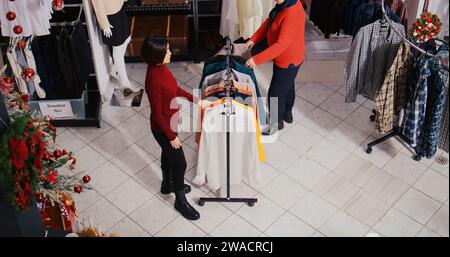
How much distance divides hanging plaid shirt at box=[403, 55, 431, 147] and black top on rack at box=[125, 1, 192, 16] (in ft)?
9.16

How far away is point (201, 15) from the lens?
21.6 ft

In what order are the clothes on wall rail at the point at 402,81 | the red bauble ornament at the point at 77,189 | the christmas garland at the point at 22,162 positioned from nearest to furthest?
the christmas garland at the point at 22,162
the red bauble ornament at the point at 77,189
the clothes on wall rail at the point at 402,81

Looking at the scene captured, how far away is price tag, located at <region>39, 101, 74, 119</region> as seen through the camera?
17.9ft

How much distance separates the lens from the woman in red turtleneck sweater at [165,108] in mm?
3857

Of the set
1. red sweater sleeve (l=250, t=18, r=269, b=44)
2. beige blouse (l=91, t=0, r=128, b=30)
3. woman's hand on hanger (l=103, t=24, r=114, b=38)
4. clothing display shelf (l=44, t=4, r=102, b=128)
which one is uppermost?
beige blouse (l=91, t=0, r=128, b=30)

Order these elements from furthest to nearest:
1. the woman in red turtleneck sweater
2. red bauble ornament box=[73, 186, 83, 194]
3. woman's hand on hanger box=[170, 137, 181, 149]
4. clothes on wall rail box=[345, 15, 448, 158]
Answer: clothes on wall rail box=[345, 15, 448, 158] → woman's hand on hanger box=[170, 137, 181, 149] → red bauble ornament box=[73, 186, 83, 194] → the woman in red turtleneck sweater

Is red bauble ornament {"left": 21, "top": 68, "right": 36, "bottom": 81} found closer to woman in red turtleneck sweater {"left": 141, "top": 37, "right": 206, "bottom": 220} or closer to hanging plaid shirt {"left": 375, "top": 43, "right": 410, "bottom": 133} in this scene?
woman in red turtleneck sweater {"left": 141, "top": 37, "right": 206, "bottom": 220}

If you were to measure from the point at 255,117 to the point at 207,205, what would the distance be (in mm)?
922

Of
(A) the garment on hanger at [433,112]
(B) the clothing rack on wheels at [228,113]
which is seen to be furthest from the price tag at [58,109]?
(A) the garment on hanger at [433,112]

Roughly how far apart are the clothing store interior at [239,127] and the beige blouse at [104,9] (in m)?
0.01

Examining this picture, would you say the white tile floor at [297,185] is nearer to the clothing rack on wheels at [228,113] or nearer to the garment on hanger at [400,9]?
the clothing rack on wheels at [228,113]

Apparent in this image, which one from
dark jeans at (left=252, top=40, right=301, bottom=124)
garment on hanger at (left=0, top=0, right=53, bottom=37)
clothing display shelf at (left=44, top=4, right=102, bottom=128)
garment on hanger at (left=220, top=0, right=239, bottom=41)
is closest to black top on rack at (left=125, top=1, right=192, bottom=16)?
garment on hanger at (left=220, top=0, right=239, bottom=41)

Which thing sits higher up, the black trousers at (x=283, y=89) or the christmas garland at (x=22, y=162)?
the christmas garland at (x=22, y=162)
